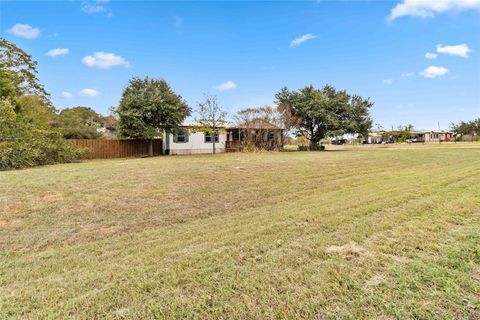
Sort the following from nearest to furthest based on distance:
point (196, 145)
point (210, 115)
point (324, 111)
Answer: point (210, 115) < point (196, 145) < point (324, 111)

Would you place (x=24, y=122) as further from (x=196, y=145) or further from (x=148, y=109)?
(x=196, y=145)

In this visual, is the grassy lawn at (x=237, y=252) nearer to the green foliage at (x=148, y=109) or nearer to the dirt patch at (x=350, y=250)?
the dirt patch at (x=350, y=250)

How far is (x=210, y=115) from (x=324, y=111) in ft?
39.9

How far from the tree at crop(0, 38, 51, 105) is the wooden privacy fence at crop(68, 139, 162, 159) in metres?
5.63

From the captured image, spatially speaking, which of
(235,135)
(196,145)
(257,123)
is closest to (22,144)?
(196,145)

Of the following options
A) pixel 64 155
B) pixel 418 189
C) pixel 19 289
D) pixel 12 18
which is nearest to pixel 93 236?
pixel 19 289

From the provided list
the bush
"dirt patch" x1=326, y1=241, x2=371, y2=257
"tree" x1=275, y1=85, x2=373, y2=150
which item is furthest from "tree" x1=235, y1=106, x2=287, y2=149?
"dirt patch" x1=326, y1=241, x2=371, y2=257

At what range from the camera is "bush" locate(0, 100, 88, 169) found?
41.2 feet

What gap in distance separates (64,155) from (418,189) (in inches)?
711

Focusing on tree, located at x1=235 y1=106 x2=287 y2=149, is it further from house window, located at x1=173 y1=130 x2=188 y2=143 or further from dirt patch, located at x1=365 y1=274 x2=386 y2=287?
dirt patch, located at x1=365 y1=274 x2=386 y2=287

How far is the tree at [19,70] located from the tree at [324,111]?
21590 mm

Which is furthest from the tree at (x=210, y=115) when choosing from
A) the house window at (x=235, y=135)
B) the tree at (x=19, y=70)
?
the tree at (x=19, y=70)

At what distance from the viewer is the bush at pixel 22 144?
1255cm

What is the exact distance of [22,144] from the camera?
1306 centimetres
